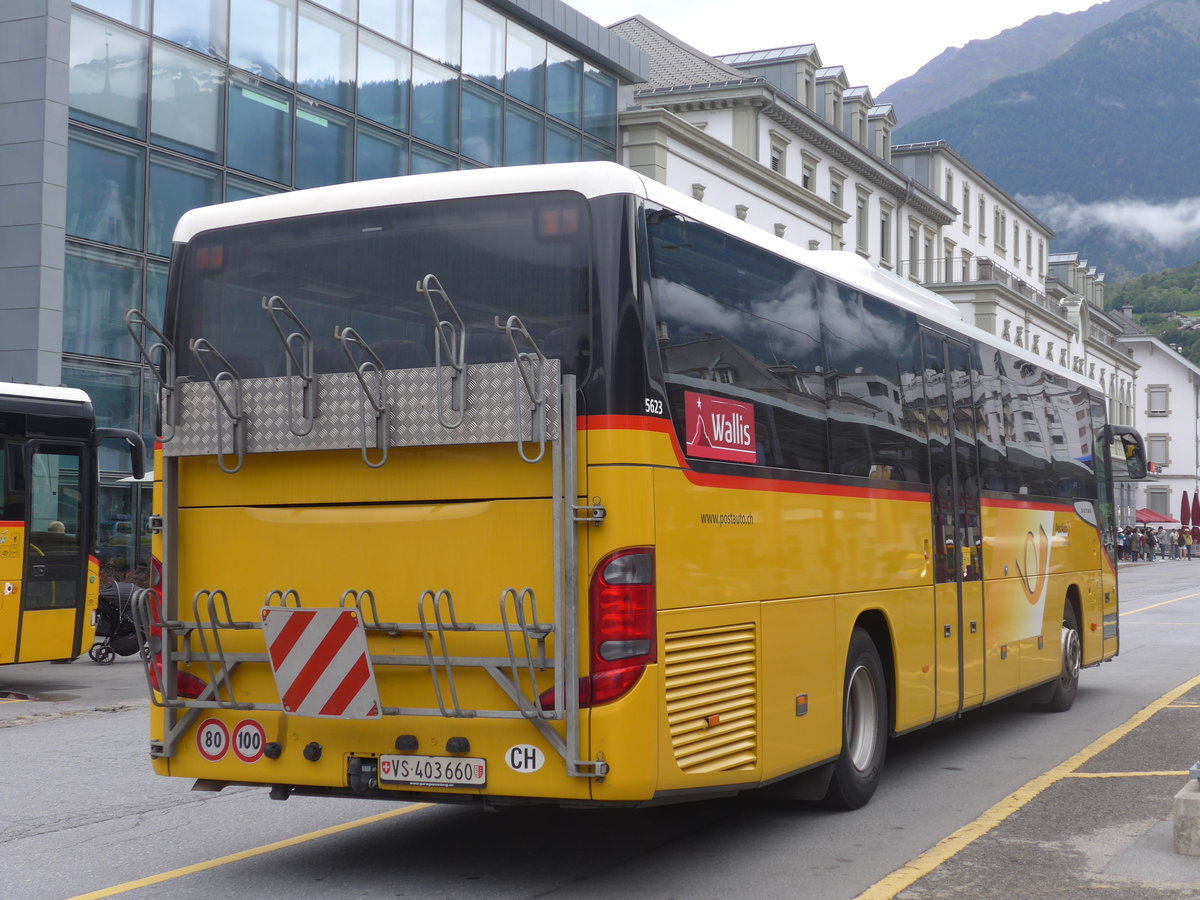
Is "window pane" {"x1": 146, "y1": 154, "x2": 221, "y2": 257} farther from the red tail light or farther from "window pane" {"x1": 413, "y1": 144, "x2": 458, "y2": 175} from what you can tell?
the red tail light

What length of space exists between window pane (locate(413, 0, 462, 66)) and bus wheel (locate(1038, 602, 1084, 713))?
69.0ft

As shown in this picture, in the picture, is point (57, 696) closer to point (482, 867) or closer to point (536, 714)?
point (482, 867)

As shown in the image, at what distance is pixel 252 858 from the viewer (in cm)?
733

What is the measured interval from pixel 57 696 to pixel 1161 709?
10.6 meters

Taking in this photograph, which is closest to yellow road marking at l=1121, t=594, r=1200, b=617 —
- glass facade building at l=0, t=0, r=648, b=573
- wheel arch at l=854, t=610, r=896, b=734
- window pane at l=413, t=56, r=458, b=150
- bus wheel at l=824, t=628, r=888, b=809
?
glass facade building at l=0, t=0, r=648, b=573

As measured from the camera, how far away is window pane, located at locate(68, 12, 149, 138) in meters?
23.5

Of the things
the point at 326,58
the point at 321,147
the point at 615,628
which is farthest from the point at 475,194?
the point at 326,58

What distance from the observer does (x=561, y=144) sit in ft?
117

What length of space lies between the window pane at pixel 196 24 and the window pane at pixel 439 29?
17.7 feet

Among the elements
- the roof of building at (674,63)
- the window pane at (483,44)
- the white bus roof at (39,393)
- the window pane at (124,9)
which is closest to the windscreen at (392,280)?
the white bus roof at (39,393)

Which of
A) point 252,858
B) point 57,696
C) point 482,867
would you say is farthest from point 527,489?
point 57,696

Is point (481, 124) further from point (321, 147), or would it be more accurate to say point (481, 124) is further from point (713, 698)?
point (713, 698)

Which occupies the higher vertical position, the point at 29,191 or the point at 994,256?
the point at 994,256

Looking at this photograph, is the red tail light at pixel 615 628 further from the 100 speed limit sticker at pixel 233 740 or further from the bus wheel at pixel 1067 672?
the bus wheel at pixel 1067 672
